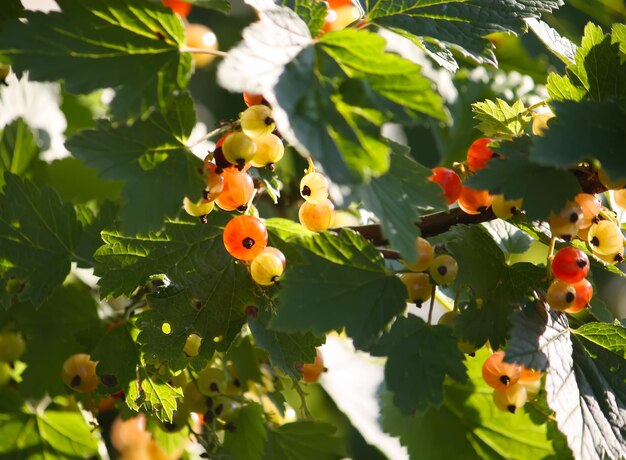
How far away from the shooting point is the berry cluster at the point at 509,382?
36.6 inches

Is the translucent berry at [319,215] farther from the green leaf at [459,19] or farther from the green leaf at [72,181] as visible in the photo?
the green leaf at [72,181]

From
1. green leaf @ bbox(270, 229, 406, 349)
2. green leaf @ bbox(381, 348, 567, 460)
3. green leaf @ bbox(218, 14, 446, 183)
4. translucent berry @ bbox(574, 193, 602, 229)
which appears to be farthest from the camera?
green leaf @ bbox(381, 348, 567, 460)

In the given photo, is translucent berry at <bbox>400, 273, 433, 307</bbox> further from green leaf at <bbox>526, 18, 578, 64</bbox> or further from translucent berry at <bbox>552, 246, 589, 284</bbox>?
green leaf at <bbox>526, 18, 578, 64</bbox>

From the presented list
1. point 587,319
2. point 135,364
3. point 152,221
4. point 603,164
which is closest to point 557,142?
point 603,164

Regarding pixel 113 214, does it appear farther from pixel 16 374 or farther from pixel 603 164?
pixel 603 164

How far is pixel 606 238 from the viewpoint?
2.89 feet

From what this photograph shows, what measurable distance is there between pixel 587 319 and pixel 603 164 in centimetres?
69

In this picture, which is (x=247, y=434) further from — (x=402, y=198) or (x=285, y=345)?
(x=402, y=198)

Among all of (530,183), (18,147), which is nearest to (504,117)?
(530,183)

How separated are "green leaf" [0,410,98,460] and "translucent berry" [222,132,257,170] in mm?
522

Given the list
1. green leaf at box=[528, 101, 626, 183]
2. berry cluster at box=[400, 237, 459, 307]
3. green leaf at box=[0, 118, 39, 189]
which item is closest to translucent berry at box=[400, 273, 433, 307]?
berry cluster at box=[400, 237, 459, 307]

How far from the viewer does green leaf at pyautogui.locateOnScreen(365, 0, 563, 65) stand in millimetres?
873

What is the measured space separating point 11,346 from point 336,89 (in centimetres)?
68

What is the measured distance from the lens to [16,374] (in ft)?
3.79
